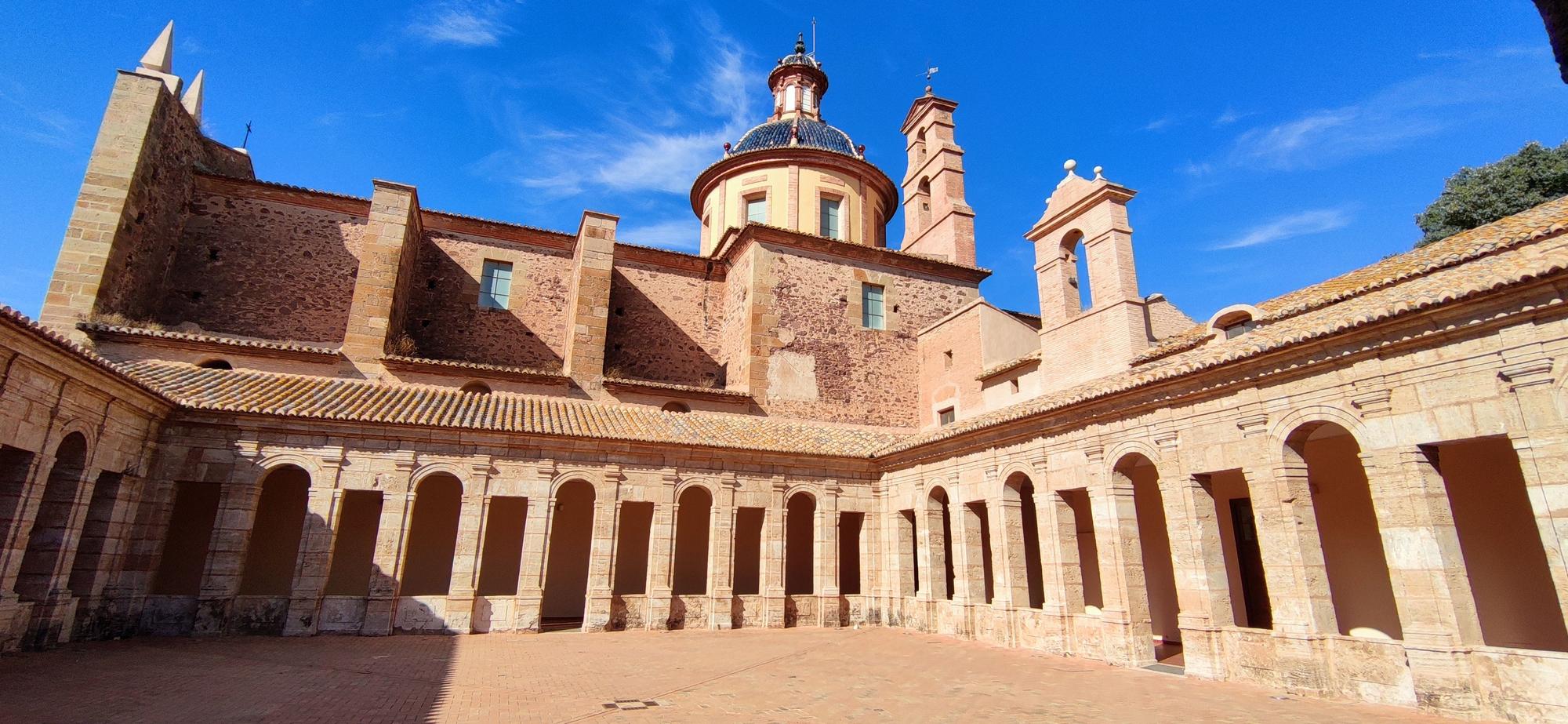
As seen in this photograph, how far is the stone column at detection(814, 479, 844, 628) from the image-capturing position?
1451cm

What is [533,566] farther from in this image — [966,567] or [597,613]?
[966,567]

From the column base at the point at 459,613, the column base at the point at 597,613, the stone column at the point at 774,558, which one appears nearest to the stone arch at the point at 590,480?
the column base at the point at 597,613

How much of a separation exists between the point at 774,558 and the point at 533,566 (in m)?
4.54

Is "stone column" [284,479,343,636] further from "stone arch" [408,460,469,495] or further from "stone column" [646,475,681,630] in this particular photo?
"stone column" [646,475,681,630]

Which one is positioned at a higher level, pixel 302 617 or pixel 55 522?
pixel 55 522

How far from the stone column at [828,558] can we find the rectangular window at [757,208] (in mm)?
A: 10124

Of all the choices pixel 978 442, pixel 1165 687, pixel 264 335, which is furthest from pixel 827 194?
pixel 1165 687

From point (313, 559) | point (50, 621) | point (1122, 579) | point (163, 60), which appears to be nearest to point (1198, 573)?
point (1122, 579)

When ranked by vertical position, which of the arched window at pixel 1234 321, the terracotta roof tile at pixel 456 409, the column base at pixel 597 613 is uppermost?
the arched window at pixel 1234 321

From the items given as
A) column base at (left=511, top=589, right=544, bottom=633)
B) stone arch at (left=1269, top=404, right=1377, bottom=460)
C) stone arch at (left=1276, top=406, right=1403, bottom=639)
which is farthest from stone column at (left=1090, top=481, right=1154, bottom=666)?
column base at (left=511, top=589, right=544, bottom=633)

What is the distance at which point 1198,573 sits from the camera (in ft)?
29.3

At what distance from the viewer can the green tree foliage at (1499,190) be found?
20469mm

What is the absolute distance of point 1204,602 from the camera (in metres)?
8.80

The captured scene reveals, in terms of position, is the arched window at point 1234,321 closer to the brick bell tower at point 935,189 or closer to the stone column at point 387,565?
the brick bell tower at point 935,189
